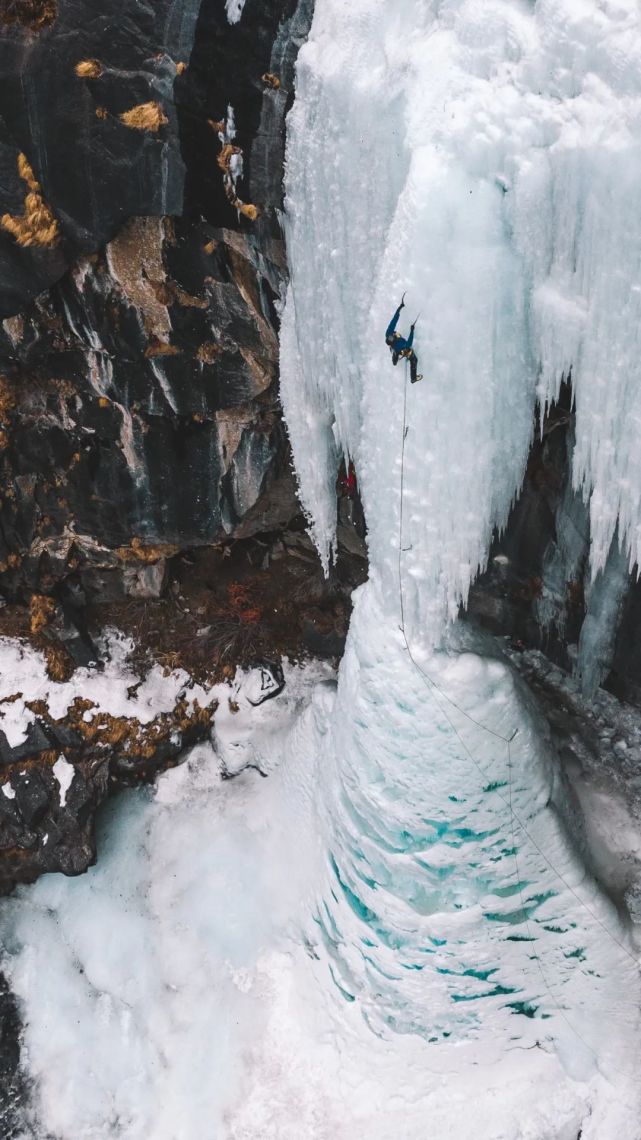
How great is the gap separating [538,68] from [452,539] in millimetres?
2410

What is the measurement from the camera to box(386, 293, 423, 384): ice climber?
13.5 ft

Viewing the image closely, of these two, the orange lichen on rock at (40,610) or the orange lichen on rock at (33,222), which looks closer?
the orange lichen on rock at (33,222)

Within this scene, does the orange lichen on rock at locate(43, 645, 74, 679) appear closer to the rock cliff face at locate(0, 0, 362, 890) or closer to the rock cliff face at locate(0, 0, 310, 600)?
the rock cliff face at locate(0, 0, 362, 890)

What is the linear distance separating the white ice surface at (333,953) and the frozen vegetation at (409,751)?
0.02 metres

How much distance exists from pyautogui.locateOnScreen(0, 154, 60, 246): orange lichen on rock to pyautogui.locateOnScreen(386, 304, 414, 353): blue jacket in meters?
2.42

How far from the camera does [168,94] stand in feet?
14.9

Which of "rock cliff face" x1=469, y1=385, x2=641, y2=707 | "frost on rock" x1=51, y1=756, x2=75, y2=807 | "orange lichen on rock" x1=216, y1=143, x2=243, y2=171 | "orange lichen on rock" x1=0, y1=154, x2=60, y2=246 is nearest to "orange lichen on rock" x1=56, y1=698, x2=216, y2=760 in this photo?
"frost on rock" x1=51, y1=756, x2=75, y2=807

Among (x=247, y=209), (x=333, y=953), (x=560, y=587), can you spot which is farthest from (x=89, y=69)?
(x=333, y=953)

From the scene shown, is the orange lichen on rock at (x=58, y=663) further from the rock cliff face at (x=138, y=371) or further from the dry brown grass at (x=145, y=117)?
the dry brown grass at (x=145, y=117)

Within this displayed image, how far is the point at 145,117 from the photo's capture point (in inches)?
180

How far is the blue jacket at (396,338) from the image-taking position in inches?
162

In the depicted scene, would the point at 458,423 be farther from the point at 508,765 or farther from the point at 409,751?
the point at 508,765

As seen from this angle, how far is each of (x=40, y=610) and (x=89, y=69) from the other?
4.61m

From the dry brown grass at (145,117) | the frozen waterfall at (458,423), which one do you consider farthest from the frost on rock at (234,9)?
the dry brown grass at (145,117)
